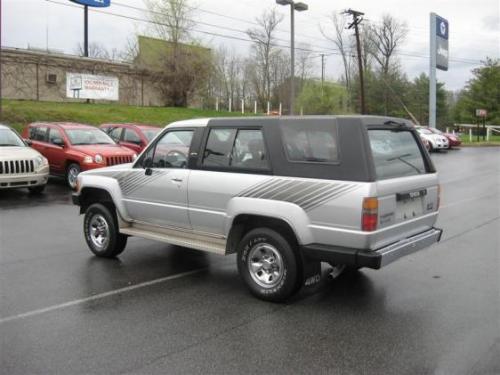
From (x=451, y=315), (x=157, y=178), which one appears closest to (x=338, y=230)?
(x=451, y=315)

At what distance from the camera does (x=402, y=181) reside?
516 centimetres

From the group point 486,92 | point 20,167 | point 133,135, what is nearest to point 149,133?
point 133,135

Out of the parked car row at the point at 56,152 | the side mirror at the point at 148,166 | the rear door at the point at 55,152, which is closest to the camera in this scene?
the side mirror at the point at 148,166

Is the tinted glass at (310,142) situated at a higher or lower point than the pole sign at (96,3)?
lower

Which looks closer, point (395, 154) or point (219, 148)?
point (395, 154)

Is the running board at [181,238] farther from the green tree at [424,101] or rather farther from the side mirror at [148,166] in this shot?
the green tree at [424,101]

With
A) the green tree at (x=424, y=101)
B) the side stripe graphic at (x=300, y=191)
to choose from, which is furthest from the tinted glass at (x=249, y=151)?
the green tree at (x=424, y=101)

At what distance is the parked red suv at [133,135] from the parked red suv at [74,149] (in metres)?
1.23

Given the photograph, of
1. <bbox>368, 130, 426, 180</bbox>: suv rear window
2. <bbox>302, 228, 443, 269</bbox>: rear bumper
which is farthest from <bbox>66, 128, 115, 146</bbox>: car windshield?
<bbox>302, 228, 443, 269</bbox>: rear bumper

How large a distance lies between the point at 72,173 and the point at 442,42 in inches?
1520

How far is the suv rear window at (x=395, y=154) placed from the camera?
5023 millimetres

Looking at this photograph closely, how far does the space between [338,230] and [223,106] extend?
54268mm

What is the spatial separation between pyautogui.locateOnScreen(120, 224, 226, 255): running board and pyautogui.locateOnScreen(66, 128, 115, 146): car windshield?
27.7ft

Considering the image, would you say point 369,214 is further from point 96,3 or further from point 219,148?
point 96,3
